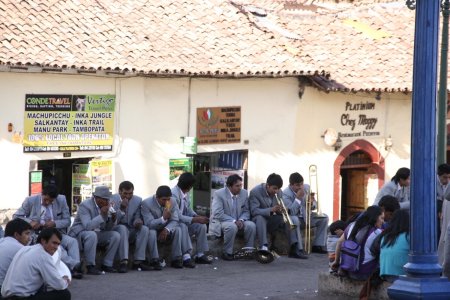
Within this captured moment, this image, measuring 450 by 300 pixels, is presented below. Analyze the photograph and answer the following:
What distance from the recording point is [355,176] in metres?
27.0

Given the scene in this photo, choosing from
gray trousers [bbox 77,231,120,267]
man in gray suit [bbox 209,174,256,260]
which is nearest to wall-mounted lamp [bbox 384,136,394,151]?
man in gray suit [bbox 209,174,256,260]

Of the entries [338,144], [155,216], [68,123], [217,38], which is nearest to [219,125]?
[217,38]

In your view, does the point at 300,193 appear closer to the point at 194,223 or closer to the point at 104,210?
the point at 194,223

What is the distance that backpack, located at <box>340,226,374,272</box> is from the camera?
44.3ft

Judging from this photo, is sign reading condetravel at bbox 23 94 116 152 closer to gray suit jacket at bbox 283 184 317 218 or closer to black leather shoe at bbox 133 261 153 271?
gray suit jacket at bbox 283 184 317 218

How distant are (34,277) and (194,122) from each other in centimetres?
1068

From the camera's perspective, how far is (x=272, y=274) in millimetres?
16750

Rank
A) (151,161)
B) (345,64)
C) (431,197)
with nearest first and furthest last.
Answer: (431,197) < (151,161) < (345,64)

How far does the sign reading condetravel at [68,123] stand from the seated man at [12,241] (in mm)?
6748

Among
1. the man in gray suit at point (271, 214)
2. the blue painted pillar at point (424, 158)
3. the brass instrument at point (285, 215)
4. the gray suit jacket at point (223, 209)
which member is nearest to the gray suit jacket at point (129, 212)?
the gray suit jacket at point (223, 209)

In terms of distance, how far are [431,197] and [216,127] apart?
13.6 m

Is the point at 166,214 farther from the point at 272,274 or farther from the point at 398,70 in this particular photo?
the point at 398,70

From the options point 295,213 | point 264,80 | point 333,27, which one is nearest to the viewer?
point 295,213

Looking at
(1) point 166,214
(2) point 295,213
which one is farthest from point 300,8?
(1) point 166,214
